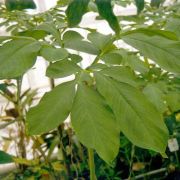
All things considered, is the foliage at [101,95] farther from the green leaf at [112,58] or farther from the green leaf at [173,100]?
the green leaf at [173,100]

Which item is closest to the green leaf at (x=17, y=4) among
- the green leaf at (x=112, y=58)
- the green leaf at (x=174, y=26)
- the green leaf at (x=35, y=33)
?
the green leaf at (x=35, y=33)

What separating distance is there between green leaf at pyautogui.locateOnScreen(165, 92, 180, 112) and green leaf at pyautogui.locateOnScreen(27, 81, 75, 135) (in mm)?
324

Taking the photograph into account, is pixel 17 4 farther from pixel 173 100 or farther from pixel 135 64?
pixel 173 100

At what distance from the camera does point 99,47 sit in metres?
0.53

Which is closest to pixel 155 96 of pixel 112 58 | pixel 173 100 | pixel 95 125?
pixel 173 100

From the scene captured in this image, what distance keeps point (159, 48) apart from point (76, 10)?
13 cm

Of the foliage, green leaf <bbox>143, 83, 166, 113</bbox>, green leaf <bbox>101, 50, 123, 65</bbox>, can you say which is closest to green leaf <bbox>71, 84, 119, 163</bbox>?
the foliage

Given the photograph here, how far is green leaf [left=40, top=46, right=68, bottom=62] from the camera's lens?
44cm

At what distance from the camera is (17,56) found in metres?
0.43

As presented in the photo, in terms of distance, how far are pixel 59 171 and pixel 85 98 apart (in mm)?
1142

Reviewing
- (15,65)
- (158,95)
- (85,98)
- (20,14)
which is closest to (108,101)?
(85,98)

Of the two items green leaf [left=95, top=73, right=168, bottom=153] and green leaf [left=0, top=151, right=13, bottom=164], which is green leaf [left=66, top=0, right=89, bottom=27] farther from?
green leaf [left=0, top=151, right=13, bottom=164]

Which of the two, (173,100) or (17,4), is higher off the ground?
(17,4)

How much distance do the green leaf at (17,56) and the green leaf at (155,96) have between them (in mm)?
272
